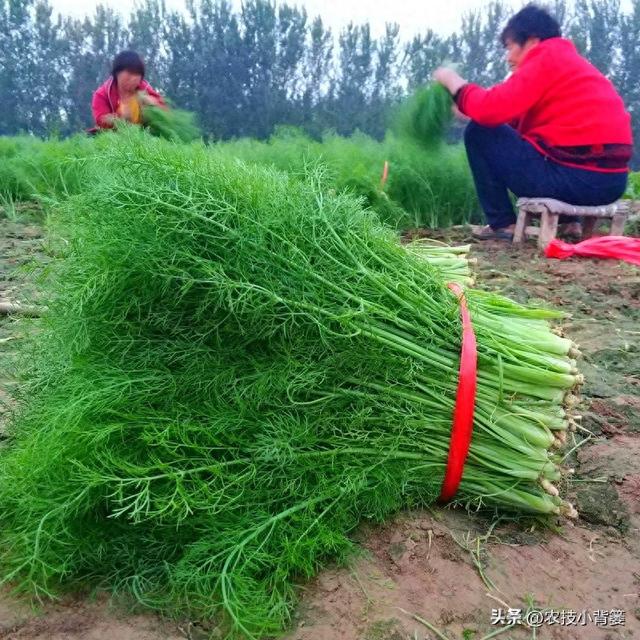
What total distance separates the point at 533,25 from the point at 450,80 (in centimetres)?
74

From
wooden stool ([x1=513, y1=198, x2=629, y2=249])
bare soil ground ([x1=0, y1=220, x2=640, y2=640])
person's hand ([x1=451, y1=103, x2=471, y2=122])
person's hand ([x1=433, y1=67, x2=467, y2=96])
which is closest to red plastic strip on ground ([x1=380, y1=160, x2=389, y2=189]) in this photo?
person's hand ([x1=451, y1=103, x2=471, y2=122])

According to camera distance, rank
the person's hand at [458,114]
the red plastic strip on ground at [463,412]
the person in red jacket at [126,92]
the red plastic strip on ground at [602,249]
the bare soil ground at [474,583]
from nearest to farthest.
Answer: the bare soil ground at [474,583]
the red plastic strip on ground at [463,412]
the red plastic strip on ground at [602,249]
the person's hand at [458,114]
the person in red jacket at [126,92]

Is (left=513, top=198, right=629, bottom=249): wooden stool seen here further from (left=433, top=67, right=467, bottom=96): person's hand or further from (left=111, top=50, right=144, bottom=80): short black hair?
(left=111, top=50, right=144, bottom=80): short black hair

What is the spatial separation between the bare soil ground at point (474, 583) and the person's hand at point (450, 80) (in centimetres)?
393

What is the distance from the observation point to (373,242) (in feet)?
7.42

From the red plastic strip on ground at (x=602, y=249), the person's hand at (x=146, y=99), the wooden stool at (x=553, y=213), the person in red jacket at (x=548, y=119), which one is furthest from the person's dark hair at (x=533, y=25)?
the person's hand at (x=146, y=99)

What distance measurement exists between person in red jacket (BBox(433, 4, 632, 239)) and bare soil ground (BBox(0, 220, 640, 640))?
3.52m

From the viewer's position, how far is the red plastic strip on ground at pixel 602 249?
5477 millimetres

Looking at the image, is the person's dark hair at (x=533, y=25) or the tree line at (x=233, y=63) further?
the tree line at (x=233, y=63)

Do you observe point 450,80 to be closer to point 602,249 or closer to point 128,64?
point 602,249

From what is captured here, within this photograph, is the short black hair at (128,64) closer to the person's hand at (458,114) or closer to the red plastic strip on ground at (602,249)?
the person's hand at (458,114)

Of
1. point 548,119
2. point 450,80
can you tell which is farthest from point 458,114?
point 548,119

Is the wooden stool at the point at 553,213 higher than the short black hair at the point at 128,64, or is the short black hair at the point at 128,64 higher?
the short black hair at the point at 128,64

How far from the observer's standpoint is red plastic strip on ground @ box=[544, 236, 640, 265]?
5477 mm
